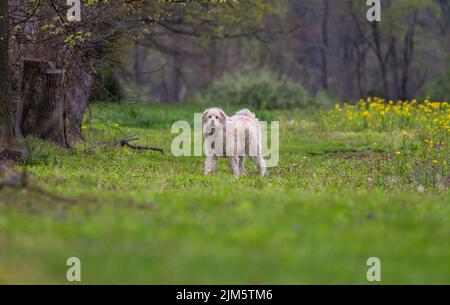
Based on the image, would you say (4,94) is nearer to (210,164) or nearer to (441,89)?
(210,164)

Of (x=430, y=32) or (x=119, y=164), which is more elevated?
(x=430, y=32)

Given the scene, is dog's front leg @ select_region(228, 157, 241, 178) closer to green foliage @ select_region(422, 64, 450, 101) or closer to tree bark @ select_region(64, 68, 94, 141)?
tree bark @ select_region(64, 68, 94, 141)

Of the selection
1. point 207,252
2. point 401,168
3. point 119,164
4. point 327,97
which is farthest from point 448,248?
point 327,97

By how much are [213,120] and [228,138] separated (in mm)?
652

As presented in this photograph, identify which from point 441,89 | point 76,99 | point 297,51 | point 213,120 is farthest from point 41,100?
point 297,51

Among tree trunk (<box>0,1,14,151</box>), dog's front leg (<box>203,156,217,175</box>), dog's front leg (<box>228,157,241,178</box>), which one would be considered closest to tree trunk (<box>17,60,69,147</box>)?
tree trunk (<box>0,1,14,151</box>)

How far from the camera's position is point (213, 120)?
1506 centimetres

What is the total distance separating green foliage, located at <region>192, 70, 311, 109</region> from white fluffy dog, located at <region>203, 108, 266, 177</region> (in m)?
24.4

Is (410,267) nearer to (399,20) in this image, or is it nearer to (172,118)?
(172,118)

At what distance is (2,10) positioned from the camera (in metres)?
13.3

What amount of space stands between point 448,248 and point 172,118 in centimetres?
2411

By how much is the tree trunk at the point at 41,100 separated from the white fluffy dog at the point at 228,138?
11.8 ft

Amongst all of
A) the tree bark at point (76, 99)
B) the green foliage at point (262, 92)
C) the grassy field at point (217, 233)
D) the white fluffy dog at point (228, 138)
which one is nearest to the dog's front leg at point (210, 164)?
the white fluffy dog at point (228, 138)

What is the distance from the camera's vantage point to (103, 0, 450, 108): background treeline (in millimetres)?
37750
